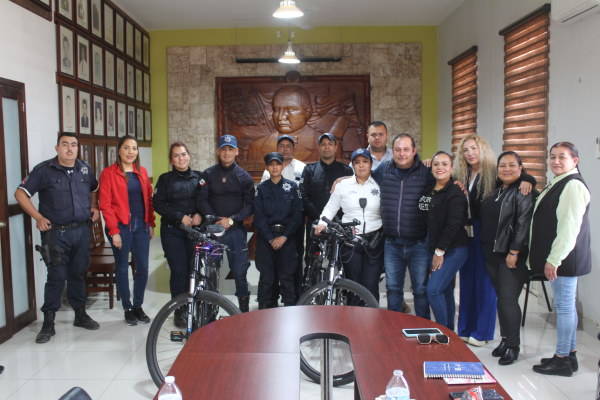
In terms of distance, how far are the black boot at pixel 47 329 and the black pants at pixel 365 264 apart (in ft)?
7.60

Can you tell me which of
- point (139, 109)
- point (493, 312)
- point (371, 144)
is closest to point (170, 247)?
point (371, 144)

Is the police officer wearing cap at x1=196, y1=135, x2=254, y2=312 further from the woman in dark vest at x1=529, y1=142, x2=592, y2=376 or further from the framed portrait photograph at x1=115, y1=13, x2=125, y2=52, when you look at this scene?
the framed portrait photograph at x1=115, y1=13, x2=125, y2=52

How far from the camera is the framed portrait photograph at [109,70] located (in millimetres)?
5918

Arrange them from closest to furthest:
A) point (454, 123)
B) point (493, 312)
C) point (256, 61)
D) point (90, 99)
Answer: point (493, 312) < point (90, 99) < point (454, 123) < point (256, 61)

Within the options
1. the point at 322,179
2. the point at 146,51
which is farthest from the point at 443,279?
the point at 146,51

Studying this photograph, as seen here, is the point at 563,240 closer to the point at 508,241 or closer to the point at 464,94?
the point at 508,241

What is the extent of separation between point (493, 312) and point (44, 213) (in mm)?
3460

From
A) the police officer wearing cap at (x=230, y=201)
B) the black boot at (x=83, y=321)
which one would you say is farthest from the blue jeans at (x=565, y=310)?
the black boot at (x=83, y=321)

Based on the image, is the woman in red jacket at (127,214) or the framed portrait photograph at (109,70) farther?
the framed portrait photograph at (109,70)

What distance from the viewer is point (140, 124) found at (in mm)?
7246

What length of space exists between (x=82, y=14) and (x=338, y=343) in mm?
4570

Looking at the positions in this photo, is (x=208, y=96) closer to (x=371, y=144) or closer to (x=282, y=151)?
(x=282, y=151)

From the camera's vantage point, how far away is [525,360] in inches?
125

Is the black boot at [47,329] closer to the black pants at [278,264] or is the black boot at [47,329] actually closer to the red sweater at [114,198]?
the red sweater at [114,198]
